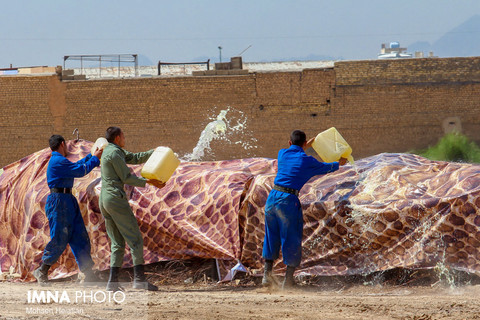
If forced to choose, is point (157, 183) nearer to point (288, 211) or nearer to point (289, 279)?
Answer: point (288, 211)

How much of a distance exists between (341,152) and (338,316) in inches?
92.0

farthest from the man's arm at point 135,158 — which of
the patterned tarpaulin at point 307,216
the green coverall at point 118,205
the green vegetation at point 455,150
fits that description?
the green vegetation at point 455,150

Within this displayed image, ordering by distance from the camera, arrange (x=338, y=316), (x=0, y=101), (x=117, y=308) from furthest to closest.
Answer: (x=0, y=101), (x=117, y=308), (x=338, y=316)

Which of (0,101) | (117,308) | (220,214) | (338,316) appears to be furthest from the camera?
(0,101)

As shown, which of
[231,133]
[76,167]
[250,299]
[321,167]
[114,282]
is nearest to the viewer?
[250,299]

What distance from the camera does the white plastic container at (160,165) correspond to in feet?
24.8

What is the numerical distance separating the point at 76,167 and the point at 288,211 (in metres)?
2.47

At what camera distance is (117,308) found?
253 inches

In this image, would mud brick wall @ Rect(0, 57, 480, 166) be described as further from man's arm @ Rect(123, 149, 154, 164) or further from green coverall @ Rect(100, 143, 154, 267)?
green coverall @ Rect(100, 143, 154, 267)

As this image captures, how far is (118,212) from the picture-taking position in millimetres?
7359

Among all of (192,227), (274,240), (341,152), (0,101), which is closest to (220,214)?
(192,227)

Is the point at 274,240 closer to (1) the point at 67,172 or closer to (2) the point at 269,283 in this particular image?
(2) the point at 269,283
